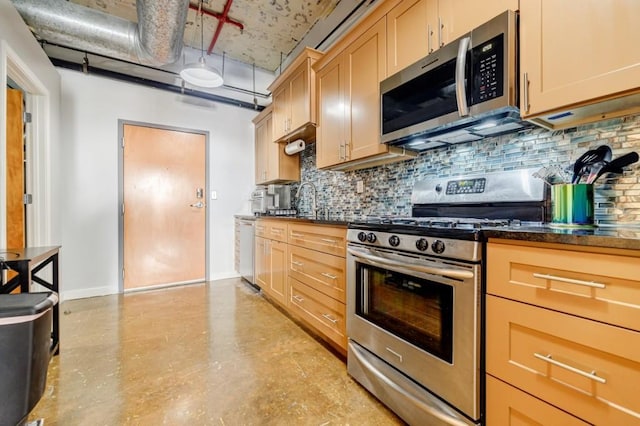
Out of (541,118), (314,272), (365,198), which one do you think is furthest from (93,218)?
(541,118)

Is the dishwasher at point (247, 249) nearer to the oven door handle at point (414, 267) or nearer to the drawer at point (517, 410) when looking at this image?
the oven door handle at point (414, 267)

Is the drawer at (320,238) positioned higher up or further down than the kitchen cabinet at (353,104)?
further down

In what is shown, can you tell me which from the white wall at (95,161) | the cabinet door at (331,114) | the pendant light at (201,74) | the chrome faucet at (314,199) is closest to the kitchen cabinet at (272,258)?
the chrome faucet at (314,199)

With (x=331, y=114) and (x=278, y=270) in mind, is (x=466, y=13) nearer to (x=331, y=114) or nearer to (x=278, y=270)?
(x=331, y=114)

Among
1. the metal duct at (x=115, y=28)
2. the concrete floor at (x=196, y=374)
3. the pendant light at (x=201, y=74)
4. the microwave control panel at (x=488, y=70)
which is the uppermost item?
the metal duct at (x=115, y=28)

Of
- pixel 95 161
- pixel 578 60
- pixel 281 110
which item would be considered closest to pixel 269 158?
pixel 281 110

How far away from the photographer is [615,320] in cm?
79

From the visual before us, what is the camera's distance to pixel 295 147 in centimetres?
324

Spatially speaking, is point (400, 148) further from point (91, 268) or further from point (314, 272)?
point (91, 268)

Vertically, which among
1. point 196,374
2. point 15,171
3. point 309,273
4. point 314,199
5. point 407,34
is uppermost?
point 407,34

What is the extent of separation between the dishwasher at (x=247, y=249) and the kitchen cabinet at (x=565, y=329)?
2.82m

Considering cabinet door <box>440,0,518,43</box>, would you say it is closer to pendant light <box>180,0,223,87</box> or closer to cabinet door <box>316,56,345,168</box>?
cabinet door <box>316,56,345,168</box>

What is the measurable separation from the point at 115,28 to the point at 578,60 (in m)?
3.40

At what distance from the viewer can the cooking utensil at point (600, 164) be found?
1178 mm
